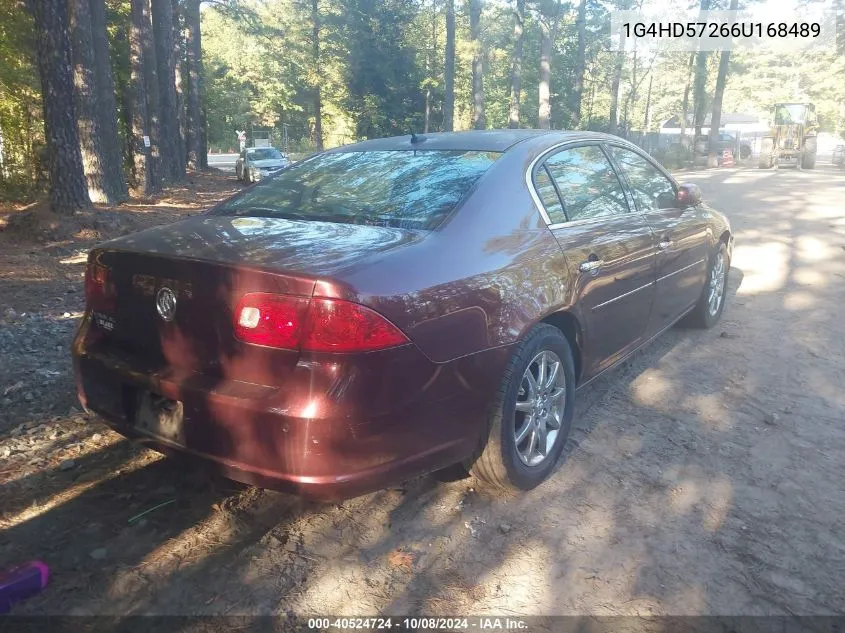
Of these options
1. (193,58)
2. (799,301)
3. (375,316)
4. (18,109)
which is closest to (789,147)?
(193,58)

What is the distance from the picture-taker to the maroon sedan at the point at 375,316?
242cm

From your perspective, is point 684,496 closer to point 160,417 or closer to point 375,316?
point 375,316

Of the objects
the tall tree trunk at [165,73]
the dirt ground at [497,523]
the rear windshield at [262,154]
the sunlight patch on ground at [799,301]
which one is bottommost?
the dirt ground at [497,523]

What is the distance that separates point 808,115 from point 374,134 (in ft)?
73.6

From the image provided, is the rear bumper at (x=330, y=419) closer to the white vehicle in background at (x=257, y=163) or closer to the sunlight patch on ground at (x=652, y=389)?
the sunlight patch on ground at (x=652, y=389)

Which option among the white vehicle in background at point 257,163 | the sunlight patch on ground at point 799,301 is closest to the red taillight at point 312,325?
the sunlight patch on ground at point 799,301

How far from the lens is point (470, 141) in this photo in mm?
3785

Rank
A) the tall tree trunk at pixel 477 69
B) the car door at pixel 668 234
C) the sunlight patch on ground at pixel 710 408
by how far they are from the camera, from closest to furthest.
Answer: the sunlight patch on ground at pixel 710 408
the car door at pixel 668 234
the tall tree trunk at pixel 477 69

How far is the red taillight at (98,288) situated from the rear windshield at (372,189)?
2.48 feet

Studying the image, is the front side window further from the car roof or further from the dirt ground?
the dirt ground

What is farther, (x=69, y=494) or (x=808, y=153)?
(x=808, y=153)

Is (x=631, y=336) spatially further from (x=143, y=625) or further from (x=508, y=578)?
(x=143, y=625)

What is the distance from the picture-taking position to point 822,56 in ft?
202

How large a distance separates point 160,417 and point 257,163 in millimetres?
→ 23752
